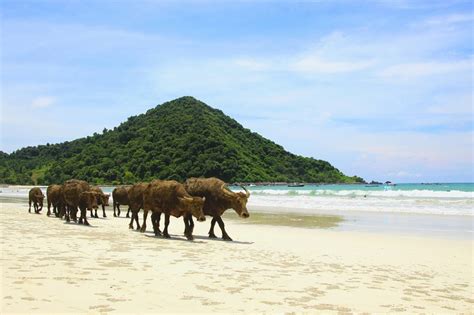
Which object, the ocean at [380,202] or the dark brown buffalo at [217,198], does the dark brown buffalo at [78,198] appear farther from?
the ocean at [380,202]

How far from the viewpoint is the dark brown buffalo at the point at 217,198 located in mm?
15758

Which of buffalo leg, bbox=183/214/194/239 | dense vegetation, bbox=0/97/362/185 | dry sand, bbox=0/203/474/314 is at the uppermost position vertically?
dense vegetation, bbox=0/97/362/185

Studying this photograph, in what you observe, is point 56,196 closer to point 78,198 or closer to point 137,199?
point 78,198

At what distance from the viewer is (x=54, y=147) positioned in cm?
14362

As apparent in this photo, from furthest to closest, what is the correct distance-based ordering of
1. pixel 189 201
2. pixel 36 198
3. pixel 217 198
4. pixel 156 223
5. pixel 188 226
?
pixel 36 198 < pixel 217 198 < pixel 156 223 < pixel 189 201 < pixel 188 226

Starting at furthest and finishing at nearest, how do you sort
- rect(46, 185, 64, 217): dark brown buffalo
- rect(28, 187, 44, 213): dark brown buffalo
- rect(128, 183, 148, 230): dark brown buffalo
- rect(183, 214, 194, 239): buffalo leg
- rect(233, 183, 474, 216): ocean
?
rect(233, 183, 474, 216): ocean < rect(28, 187, 44, 213): dark brown buffalo < rect(46, 185, 64, 217): dark brown buffalo < rect(128, 183, 148, 230): dark brown buffalo < rect(183, 214, 194, 239): buffalo leg

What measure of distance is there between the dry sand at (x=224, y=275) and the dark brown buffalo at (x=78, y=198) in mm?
3841

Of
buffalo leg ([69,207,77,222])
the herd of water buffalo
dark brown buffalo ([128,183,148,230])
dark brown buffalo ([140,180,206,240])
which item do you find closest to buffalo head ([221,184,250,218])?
the herd of water buffalo

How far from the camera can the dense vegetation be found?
89250 mm

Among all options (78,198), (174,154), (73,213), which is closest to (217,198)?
(78,198)

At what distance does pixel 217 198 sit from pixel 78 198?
6.19m

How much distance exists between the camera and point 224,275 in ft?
29.3

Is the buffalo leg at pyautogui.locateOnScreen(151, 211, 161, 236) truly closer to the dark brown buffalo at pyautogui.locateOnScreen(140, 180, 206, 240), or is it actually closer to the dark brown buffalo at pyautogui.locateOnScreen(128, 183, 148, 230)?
the dark brown buffalo at pyautogui.locateOnScreen(140, 180, 206, 240)

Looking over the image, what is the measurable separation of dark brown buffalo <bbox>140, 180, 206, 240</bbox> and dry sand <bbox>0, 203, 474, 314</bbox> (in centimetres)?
108
